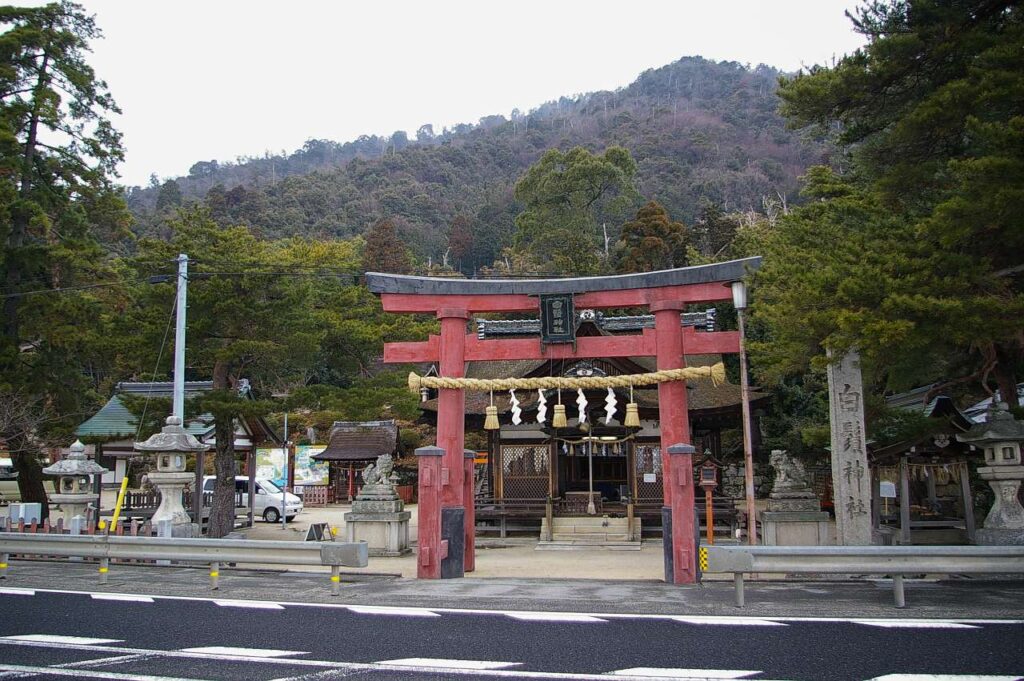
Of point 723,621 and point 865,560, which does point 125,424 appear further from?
point 865,560

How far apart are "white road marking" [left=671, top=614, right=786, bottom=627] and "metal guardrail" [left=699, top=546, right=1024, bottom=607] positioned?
0.89 m

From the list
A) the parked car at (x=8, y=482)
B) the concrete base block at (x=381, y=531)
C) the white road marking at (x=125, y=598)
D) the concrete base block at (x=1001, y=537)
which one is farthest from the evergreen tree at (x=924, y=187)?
the parked car at (x=8, y=482)

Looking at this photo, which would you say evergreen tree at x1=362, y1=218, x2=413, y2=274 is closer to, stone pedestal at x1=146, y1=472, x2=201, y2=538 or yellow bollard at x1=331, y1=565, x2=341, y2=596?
stone pedestal at x1=146, y1=472, x2=201, y2=538

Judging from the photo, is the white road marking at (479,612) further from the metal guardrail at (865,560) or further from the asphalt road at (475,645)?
the metal guardrail at (865,560)

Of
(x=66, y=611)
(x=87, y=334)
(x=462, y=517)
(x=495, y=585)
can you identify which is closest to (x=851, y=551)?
(x=495, y=585)

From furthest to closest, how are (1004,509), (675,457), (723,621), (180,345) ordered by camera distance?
(180,345), (1004,509), (675,457), (723,621)

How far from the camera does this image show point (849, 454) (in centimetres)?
1286

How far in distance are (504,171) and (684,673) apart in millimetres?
123833

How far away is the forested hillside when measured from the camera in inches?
3442

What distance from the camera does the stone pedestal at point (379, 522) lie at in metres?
18.4

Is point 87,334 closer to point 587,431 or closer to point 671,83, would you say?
point 587,431

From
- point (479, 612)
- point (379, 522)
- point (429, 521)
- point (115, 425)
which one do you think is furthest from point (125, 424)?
point (479, 612)

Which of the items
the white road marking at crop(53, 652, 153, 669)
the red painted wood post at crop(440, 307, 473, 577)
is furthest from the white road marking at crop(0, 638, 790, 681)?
the red painted wood post at crop(440, 307, 473, 577)

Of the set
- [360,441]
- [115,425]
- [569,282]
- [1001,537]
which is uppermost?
[569,282]
